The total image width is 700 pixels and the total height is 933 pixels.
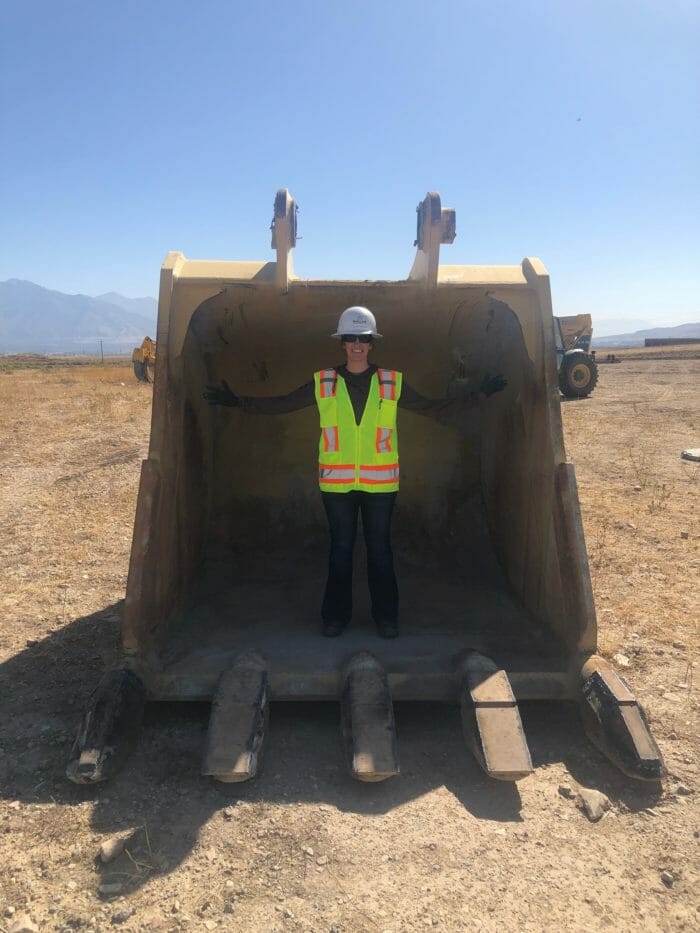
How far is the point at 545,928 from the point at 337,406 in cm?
229

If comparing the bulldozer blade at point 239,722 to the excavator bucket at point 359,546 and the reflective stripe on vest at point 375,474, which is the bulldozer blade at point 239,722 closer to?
the excavator bucket at point 359,546

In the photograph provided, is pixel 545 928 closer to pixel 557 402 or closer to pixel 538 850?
pixel 538 850

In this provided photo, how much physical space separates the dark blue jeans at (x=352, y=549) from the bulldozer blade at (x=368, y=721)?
1.53 ft

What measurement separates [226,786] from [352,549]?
1310mm

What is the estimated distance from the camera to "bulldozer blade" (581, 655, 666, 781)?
2613 millimetres

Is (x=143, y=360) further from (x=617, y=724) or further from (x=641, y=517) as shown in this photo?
(x=617, y=724)

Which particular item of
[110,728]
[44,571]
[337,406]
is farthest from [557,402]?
[44,571]

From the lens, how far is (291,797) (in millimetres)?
2549

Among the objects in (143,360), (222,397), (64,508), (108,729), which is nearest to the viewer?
(108,729)

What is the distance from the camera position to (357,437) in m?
3.42

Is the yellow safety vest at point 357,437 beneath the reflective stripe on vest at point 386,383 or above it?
beneath

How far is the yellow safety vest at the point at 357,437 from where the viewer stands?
11.2 feet

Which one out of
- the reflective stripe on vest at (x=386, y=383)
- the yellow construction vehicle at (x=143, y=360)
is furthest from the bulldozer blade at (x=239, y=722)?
the yellow construction vehicle at (x=143, y=360)

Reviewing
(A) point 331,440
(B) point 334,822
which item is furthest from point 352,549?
(B) point 334,822
